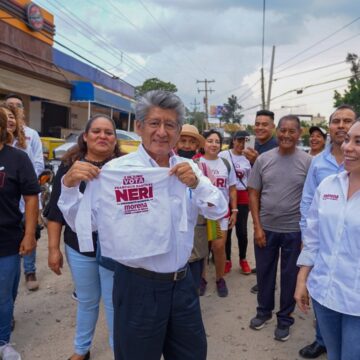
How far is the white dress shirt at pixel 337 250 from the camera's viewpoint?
1990 mm

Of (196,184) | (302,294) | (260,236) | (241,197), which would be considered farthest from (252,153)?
(196,184)

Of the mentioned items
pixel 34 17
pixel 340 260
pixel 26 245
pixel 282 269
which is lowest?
pixel 282 269

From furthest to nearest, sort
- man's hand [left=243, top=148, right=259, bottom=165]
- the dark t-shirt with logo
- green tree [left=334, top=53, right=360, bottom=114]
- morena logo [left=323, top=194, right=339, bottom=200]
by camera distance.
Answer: green tree [left=334, top=53, right=360, bottom=114]
man's hand [left=243, top=148, right=259, bottom=165]
the dark t-shirt with logo
morena logo [left=323, top=194, right=339, bottom=200]

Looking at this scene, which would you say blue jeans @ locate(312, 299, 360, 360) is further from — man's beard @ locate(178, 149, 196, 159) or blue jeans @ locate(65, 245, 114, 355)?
man's beard @ locate(178, 149, 196, 159)

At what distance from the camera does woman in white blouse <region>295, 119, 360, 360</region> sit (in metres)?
1.99

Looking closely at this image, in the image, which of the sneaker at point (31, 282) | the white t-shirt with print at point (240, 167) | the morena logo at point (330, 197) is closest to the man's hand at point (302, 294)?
the morena logo at point (330, 197)

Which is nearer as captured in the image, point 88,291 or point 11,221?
point 11,221

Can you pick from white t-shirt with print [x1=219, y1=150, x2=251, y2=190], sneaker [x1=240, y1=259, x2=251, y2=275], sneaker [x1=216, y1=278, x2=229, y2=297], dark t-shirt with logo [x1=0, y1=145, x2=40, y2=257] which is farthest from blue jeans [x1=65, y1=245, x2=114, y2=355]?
white t-shirt with print [x1=219, y1=150, x2=251, y2=190]

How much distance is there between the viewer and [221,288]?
4531 millimetres

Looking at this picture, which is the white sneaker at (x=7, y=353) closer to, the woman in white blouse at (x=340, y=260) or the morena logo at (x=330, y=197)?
the woman in white blouse at (x=340, y=260)

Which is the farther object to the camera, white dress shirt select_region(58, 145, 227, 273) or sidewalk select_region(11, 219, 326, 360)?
sidewalk select_region(11, 219, 326, 360)

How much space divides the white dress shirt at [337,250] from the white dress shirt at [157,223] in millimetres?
600

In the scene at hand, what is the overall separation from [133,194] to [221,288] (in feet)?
10.0

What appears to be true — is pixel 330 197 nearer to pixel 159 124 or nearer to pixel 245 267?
pixel 159 124
